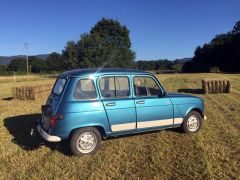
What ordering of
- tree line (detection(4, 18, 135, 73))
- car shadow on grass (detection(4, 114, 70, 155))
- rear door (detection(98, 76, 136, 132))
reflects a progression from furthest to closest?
1. tree line (detection(4, 18, 135, 73))
2. car shadow on grass (detection(4, 114, 70, 155))
3. rear door (detection(98, 76, 136, 132))

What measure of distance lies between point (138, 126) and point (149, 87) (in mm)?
1033

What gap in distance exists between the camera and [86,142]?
679cm

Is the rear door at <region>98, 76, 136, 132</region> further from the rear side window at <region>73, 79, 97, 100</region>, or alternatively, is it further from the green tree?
the green tree

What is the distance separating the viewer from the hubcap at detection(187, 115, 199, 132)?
8530mm

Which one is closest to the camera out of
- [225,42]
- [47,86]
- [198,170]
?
[198,170]

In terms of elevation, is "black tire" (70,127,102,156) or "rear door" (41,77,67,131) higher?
"rear door" (41,77,67,131)

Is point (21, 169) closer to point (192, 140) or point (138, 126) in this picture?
point (138, 126)

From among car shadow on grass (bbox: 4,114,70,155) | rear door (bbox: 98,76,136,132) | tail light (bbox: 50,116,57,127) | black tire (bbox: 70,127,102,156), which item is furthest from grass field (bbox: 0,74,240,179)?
tail light (bbox: 50,116,57,127)

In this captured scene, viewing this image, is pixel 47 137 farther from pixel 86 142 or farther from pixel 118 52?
pixel 118 52

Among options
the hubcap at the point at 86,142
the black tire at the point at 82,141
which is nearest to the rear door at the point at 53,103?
the black tire at the point at 82,141

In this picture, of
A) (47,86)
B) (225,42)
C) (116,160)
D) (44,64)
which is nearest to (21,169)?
(116,160)

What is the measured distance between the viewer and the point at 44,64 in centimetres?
11688

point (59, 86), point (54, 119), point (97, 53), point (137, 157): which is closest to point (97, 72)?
point (59, 86)

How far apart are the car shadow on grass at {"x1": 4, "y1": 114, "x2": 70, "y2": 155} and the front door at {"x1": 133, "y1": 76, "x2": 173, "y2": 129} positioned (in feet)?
6.62
